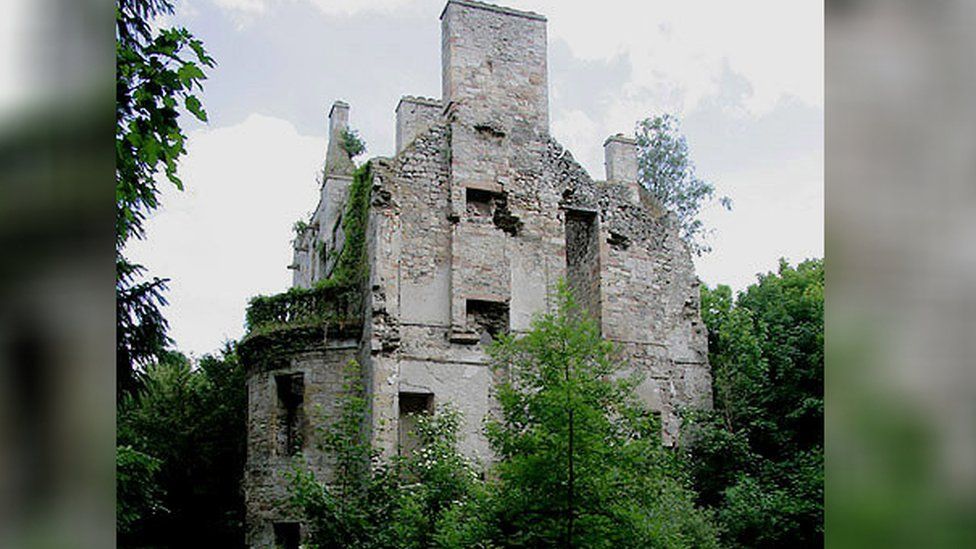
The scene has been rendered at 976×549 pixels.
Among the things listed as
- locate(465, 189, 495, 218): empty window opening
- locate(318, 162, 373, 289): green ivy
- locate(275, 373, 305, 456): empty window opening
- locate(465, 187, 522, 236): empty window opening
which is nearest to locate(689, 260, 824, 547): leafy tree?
locate(465, 187, 522, 236): empty window opening

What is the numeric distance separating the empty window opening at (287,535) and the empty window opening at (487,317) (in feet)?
16.3

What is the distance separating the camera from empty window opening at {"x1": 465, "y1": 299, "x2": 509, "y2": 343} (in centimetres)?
1708

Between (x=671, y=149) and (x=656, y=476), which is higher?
(x=671, y=149)

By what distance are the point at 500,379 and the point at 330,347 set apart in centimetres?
323

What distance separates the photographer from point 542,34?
61.7ft

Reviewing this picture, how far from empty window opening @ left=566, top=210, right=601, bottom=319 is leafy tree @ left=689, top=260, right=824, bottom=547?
511 centimetres

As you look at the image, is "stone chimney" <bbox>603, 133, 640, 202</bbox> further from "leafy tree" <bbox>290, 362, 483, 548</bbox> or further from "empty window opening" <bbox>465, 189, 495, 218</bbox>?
"leafy tree" <bbox>290, 362, 483, 548</bbox>

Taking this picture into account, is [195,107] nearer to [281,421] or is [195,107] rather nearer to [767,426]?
[281,421]

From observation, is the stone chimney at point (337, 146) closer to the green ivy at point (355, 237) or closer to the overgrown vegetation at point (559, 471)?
the green ivy at point (355, 237)

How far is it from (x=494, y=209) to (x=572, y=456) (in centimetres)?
922

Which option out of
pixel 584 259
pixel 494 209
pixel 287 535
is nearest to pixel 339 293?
pixel 494 209

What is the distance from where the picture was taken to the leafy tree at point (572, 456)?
30.2 ft
